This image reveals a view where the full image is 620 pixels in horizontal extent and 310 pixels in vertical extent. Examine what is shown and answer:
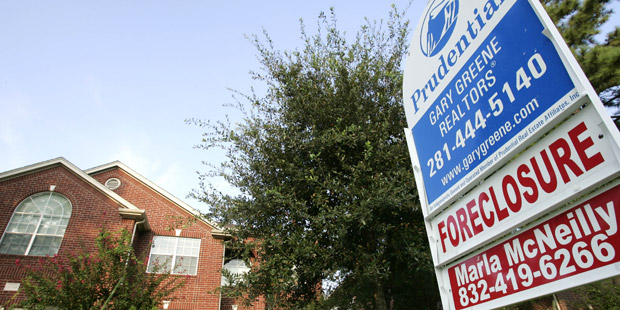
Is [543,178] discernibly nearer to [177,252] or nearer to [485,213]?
[485,213]

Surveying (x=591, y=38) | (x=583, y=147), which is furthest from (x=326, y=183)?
(x=591, y=38)

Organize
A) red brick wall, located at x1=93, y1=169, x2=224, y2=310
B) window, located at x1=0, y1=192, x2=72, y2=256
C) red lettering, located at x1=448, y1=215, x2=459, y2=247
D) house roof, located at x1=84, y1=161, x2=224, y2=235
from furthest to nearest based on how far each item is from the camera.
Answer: house roof, located at x1=84, y1=161, x2=224, y2=235, red brick wall, located at x1=93, y1=169, x2=224, y2=310, window, located at x1=0, y1=192, x2=72, y2=256, red lettering, located at x1=448, y1=215, x2=459, y2=247

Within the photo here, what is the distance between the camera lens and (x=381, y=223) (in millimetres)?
8188

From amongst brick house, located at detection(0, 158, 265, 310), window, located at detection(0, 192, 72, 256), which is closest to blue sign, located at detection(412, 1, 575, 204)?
brick house, located at detection(0, 158, 265, 310)

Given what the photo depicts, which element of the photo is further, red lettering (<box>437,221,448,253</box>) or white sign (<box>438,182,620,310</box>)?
red lettering (<box>437,221,448,253</box>)

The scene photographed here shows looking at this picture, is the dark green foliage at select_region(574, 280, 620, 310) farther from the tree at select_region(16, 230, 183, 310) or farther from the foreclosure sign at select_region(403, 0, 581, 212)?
the tree at select_region(16, 230, 183, 310)

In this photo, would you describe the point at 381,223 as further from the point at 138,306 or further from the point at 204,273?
the point at 204,273

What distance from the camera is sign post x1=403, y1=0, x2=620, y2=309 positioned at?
1.86 metres

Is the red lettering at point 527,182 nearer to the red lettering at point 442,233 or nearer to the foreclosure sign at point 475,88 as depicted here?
the foreclosure sign at point 475,88

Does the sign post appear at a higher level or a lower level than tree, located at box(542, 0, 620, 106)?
lower

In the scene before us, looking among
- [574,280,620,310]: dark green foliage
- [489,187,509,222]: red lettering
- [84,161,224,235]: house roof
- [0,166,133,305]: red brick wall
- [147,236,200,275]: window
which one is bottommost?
[489,187,509,222]: red lettering

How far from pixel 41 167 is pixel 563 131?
19.1m

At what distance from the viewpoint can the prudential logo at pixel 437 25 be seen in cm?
298

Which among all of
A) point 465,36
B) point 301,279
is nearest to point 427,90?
point 465,36
